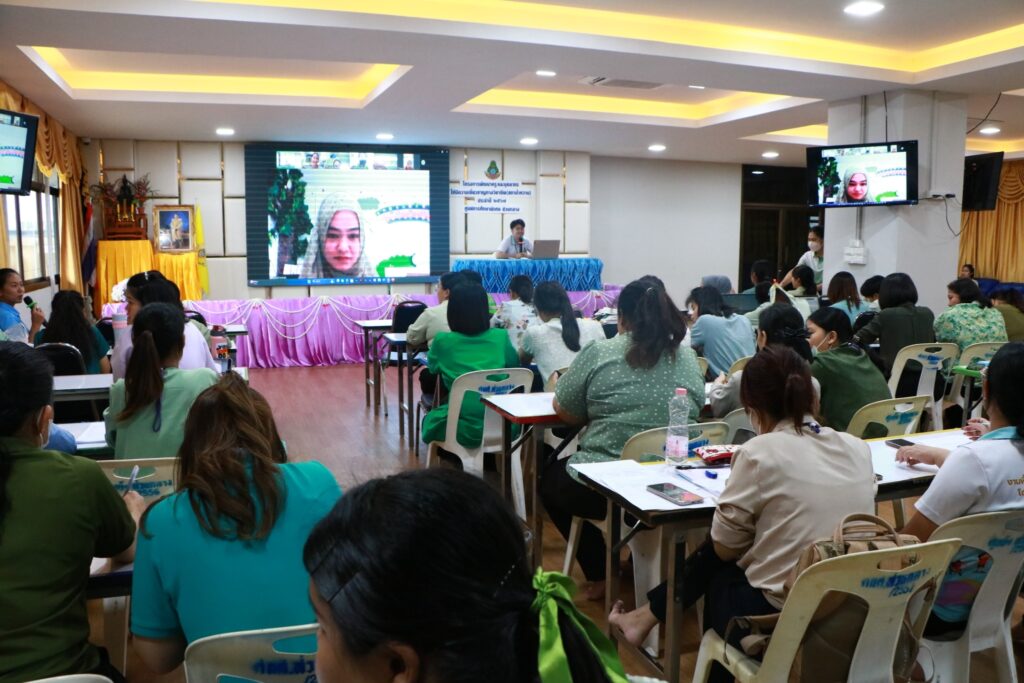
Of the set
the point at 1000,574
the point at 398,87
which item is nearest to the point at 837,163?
the point at 398,87

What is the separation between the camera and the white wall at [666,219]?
12539 mm

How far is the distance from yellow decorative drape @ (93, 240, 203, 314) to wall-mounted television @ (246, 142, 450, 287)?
2.84ft

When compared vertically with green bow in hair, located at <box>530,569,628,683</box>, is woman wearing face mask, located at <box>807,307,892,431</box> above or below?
below

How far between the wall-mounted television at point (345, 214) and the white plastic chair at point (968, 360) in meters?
7.14

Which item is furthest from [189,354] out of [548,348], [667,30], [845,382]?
[667,30]

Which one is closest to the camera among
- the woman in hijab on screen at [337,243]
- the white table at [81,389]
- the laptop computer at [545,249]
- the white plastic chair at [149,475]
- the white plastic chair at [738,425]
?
the white plastic chair at [149,475]

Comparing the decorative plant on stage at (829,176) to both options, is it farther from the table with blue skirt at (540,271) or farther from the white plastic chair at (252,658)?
the white plastic chair at (252,658)

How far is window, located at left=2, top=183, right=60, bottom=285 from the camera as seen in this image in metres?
6.63

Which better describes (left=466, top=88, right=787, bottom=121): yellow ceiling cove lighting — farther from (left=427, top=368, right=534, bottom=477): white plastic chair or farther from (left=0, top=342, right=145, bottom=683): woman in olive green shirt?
(left=0, top=342, right=145, bottom=683): woman in olive green shirt

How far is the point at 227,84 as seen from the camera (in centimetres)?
802

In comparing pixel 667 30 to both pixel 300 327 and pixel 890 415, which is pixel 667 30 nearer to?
pixel 890 415

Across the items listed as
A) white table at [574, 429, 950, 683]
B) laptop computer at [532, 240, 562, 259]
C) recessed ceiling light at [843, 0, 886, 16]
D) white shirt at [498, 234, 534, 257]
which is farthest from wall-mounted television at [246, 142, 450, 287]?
white table at [574, 429, 950, 683]

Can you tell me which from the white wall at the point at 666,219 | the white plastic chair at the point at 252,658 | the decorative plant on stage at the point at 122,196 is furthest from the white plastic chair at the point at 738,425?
the white wall at the point at 666,219

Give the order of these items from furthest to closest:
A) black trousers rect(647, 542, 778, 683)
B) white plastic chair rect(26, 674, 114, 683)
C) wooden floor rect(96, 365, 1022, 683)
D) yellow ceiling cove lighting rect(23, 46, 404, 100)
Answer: yellow ceiling cove lighting rect(23, 46, 404, 100)
wooden floor rect(96, 365, 1022, 683)
black trousers rect(647, 542, 778, 683)
white plastic chair rect(26, 674, 114, 683)
